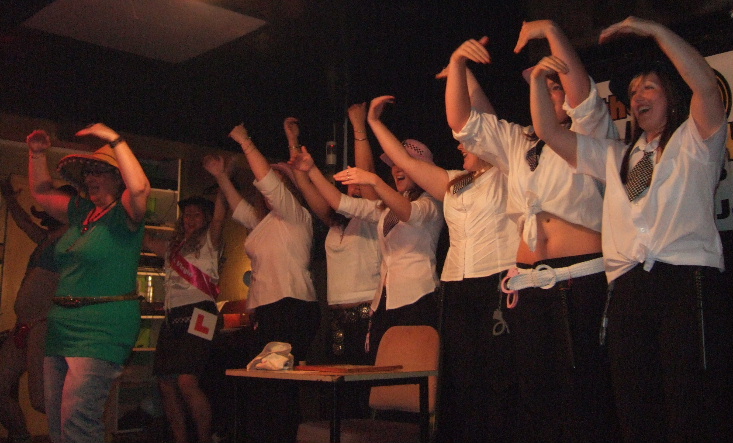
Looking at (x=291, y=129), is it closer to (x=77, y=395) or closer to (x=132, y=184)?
(x=132, y=184)

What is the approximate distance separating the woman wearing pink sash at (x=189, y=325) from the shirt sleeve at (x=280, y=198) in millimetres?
533

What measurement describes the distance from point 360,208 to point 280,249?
60cm

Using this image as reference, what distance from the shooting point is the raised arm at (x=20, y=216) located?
5.29 metres

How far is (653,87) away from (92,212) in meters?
2.69

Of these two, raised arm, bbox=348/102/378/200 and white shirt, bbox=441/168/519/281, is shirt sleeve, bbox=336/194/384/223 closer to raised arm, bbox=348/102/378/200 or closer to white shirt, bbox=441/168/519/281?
raised arm, bbox=348/102/378/200

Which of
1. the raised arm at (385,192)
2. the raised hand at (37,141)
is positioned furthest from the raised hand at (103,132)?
the raised arm at (385,192)

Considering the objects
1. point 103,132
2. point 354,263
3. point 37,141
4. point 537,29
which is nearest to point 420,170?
point 354,263

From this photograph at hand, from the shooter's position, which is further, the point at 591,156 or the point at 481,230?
the point at 481,230

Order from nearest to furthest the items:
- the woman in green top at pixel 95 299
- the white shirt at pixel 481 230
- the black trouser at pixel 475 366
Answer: the black trouser at pixel 475 366 → the white shirt at pixel 481 230 → the woman in green top at pixel 95 299

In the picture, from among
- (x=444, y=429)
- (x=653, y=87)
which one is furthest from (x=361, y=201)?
(x=653, y=87)

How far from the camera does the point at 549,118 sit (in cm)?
237

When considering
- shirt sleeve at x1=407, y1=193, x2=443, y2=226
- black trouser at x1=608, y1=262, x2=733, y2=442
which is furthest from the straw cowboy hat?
black trouser at x1=608, y1=262, x2=733, y2=442

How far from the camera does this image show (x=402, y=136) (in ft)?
14.0

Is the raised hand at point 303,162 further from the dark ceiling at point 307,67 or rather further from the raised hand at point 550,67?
the raised hand at point 550,67
